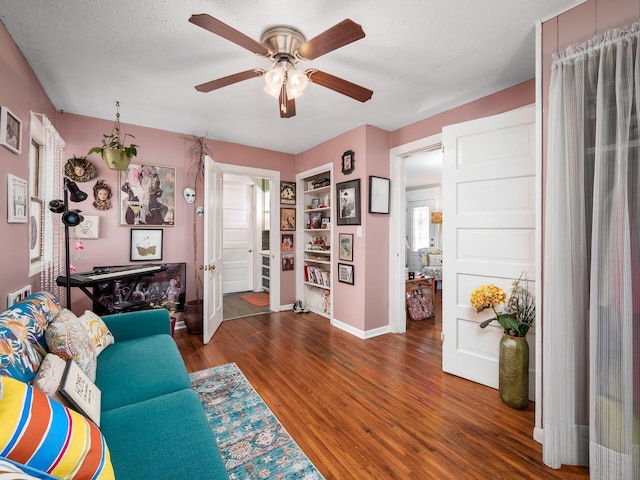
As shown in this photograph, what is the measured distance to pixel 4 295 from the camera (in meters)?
1.74

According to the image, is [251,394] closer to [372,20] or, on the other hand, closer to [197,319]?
[197,319]

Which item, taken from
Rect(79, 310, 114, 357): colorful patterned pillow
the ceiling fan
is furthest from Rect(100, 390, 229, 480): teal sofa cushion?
the ceiling fan

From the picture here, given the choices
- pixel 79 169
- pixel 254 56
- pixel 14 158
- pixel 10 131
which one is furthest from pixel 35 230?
pixel 254 56

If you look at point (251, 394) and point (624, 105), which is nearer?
point (624, 105)

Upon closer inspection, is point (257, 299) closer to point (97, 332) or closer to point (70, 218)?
point (70, 218)

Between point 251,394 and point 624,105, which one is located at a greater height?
point 624,105

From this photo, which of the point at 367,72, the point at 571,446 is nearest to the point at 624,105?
the point at 367,72

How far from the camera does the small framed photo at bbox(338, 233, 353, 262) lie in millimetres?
3650

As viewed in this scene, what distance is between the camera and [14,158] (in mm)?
1889

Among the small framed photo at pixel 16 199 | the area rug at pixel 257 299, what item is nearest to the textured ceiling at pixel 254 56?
the small framed photo at pixel 16 199

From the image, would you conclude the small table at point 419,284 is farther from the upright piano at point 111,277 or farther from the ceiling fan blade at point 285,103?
the upright piano at point 111,277

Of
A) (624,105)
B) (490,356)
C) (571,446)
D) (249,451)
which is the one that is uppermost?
(624,105)

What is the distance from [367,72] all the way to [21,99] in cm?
251

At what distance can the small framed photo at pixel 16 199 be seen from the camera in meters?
1.79
